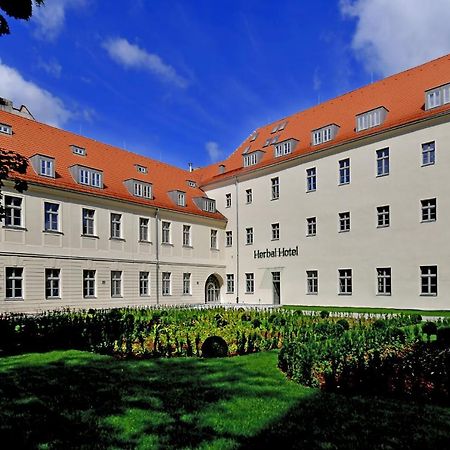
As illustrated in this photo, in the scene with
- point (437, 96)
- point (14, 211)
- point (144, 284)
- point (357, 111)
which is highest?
point (357, 111)

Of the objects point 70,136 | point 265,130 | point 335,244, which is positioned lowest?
point 335,244

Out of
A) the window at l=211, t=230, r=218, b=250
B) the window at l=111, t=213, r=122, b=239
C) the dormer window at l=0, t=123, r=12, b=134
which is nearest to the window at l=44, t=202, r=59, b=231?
the window at l=111, t=213, r=122, b=239

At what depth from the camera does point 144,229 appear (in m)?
28.4

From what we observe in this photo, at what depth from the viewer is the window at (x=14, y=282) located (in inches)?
832

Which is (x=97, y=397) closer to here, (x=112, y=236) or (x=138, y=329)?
(x=138, y=329)

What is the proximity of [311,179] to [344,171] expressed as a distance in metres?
2.46

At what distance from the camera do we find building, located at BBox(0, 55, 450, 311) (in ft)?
72.8

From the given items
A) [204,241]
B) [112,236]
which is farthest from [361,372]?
[204,241]

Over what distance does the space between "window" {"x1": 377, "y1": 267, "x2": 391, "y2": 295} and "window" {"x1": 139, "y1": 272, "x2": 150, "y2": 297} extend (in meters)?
13.9

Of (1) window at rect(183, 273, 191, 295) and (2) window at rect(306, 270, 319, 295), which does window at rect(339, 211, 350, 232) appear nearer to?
(2) window at rect(306, 270, 319, 295)

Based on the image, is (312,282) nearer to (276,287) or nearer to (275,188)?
(276,287)

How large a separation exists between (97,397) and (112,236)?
67.6 ft

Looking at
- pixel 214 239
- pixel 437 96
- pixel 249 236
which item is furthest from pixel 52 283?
pixel 437 96

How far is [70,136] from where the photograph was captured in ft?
93.7
